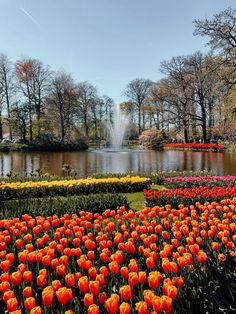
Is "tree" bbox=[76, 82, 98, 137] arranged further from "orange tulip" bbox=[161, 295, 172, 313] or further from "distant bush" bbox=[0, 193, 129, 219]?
"orange tulip" bbox=[161, 295, 172, 313]

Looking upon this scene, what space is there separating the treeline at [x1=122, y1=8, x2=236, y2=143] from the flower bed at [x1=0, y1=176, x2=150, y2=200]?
56.7ft

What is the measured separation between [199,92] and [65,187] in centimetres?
3518

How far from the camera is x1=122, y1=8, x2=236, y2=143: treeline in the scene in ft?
79.2

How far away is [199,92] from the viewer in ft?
137

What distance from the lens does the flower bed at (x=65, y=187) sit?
31.3ft

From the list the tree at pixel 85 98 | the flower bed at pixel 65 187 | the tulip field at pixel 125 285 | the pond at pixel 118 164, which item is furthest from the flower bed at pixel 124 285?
the tree at pixel 85 98

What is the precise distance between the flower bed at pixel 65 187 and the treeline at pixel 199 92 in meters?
17.3

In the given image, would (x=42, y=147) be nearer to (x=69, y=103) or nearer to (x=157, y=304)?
(x=69, y=103)

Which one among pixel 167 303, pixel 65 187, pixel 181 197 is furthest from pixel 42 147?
pixel 167 303

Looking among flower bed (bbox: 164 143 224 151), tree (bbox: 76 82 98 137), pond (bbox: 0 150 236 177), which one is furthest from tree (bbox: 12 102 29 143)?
flower bed (bbox: 164 143 224 151)

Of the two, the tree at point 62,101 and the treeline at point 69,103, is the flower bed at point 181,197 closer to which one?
the treeline at point 69,103

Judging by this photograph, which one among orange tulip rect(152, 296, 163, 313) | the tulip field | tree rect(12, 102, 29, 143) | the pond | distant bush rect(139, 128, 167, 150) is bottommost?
the pond

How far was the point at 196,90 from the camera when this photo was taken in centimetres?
4106

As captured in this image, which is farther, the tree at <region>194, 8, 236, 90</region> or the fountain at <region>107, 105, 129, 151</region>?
the fountain at <region>107, 105, 129, 151</region>
